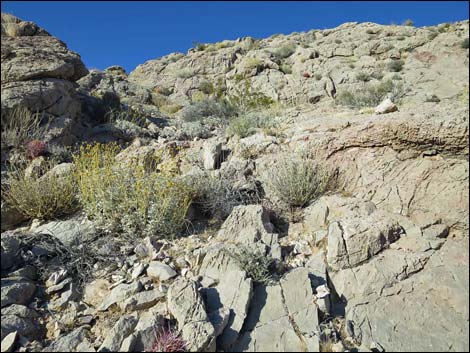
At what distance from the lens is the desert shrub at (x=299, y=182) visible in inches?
157

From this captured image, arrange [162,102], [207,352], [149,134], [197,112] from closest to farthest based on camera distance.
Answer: [207,352] < [149,134] < [197,112] < [162,102]

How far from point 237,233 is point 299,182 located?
3.64ft

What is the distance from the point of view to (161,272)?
9.58 feet

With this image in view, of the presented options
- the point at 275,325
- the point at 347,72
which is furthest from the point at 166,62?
the point at 275,325

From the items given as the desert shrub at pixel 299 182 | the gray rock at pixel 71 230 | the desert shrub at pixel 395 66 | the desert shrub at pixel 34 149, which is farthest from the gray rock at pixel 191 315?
the desert shrub at pixel 395 66

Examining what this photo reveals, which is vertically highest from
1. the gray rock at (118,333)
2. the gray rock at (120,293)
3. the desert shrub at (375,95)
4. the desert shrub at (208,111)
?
the desert shrub at (208,111)

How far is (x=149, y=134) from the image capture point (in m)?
6.90

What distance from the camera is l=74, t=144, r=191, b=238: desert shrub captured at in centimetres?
351

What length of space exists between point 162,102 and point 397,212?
1083 centimetres

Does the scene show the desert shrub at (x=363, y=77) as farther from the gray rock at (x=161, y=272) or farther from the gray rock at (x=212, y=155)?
the gray rock at (x=161, y=272)

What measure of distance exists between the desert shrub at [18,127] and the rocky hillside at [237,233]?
0.10 feet

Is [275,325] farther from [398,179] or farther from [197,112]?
[197,112]

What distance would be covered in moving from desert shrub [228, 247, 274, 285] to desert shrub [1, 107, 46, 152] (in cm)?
435

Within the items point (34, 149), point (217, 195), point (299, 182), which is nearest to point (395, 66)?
point (299, 182)
